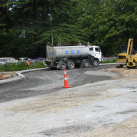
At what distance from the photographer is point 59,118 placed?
20.6 ft

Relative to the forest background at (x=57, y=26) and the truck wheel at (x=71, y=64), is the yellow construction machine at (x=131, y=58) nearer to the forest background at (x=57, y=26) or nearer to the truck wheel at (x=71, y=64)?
the truck wheel at (x=71, y=64)

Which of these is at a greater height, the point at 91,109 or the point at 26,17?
the point at 26,17

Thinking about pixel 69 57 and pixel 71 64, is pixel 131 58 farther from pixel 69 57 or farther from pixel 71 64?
pixel 69 57

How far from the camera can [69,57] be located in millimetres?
31672

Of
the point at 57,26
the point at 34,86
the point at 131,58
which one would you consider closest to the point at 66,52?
the point at 131,58

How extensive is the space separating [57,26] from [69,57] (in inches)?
539

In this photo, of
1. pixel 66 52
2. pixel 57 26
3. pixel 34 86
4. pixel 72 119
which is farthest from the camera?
pixel 57 26

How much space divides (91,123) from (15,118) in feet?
6.58

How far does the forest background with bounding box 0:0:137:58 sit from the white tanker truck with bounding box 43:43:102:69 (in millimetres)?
7079

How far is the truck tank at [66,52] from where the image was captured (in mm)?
30369

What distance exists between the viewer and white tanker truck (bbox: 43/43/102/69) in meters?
30.4

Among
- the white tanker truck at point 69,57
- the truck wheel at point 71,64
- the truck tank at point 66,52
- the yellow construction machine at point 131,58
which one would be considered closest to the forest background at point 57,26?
the white tanker truck at point 69,57

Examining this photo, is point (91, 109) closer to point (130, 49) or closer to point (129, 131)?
point (129, 131)

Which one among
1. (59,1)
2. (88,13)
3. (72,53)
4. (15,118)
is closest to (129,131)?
(15,118)
